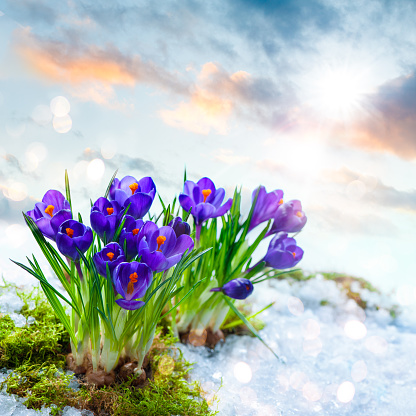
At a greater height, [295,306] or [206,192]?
[206,192]

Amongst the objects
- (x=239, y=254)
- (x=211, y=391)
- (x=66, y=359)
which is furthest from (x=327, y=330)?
(x=66, y=359)

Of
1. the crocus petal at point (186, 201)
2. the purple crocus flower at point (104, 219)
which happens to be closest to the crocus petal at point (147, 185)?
the purple crocus flower at point (104, 219)

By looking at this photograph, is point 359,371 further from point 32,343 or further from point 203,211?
point 32,343

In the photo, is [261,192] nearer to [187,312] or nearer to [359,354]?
[187,312]

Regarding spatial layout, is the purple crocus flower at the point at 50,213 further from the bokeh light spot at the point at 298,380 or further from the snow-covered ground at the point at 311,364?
the bokeh light spot at the point at 298,380

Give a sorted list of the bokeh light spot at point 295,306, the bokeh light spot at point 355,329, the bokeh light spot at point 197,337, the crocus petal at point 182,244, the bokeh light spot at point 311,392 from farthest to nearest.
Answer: the bokeh light spot at point 295,306 < the bokeh light spot at point 355,329 < the bokeh light spot at point 197,337 < the bokeh light spot at point 311,392 < the crocus petal at point 182,244

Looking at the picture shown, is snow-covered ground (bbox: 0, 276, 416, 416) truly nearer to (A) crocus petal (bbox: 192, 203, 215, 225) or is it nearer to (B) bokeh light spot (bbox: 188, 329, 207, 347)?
(B) bokeh light spot (bbox: 188, 329, 207, 347)

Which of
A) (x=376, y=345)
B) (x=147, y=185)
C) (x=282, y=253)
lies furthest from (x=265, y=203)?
(x=376, y=345)
